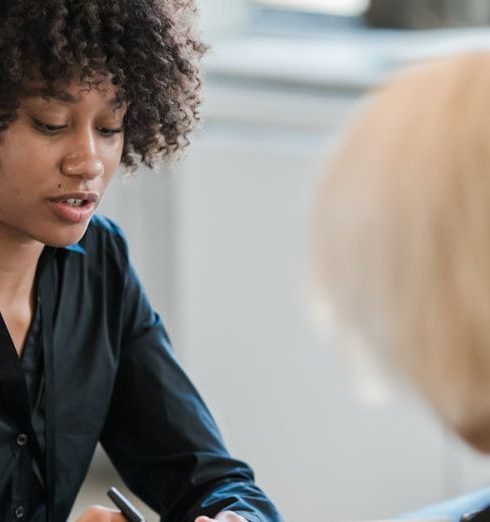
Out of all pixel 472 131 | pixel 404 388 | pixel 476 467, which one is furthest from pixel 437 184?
pixel 476 467

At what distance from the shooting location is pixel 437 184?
104 cm

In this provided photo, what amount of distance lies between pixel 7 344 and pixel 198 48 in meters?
0.42

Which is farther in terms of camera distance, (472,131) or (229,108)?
(229,108)

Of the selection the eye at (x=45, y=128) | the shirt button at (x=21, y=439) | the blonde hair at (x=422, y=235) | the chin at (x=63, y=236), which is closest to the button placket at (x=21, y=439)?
the shirt button at (x=21, y=439)

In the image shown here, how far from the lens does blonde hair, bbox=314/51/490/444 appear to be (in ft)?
3.39

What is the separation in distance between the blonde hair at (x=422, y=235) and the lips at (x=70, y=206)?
439mm

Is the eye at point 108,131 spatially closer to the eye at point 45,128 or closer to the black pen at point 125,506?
the eye at point 45,128

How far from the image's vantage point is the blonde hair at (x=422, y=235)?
103 cm

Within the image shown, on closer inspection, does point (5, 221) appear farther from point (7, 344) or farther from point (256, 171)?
point (256, 171)

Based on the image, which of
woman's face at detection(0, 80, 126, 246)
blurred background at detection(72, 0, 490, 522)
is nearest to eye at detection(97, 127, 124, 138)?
woman's face at detection(0, 80, 126, 246)

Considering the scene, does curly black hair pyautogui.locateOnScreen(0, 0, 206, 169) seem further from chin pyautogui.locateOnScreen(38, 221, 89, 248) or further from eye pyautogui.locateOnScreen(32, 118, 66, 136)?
chin pyautogui.locateOnScreen(38, 221, 89, 248)

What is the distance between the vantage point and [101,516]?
148cm

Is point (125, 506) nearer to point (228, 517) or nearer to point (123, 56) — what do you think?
point (228, 517)

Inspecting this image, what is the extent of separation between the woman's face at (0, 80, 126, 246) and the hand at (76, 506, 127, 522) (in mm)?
292
